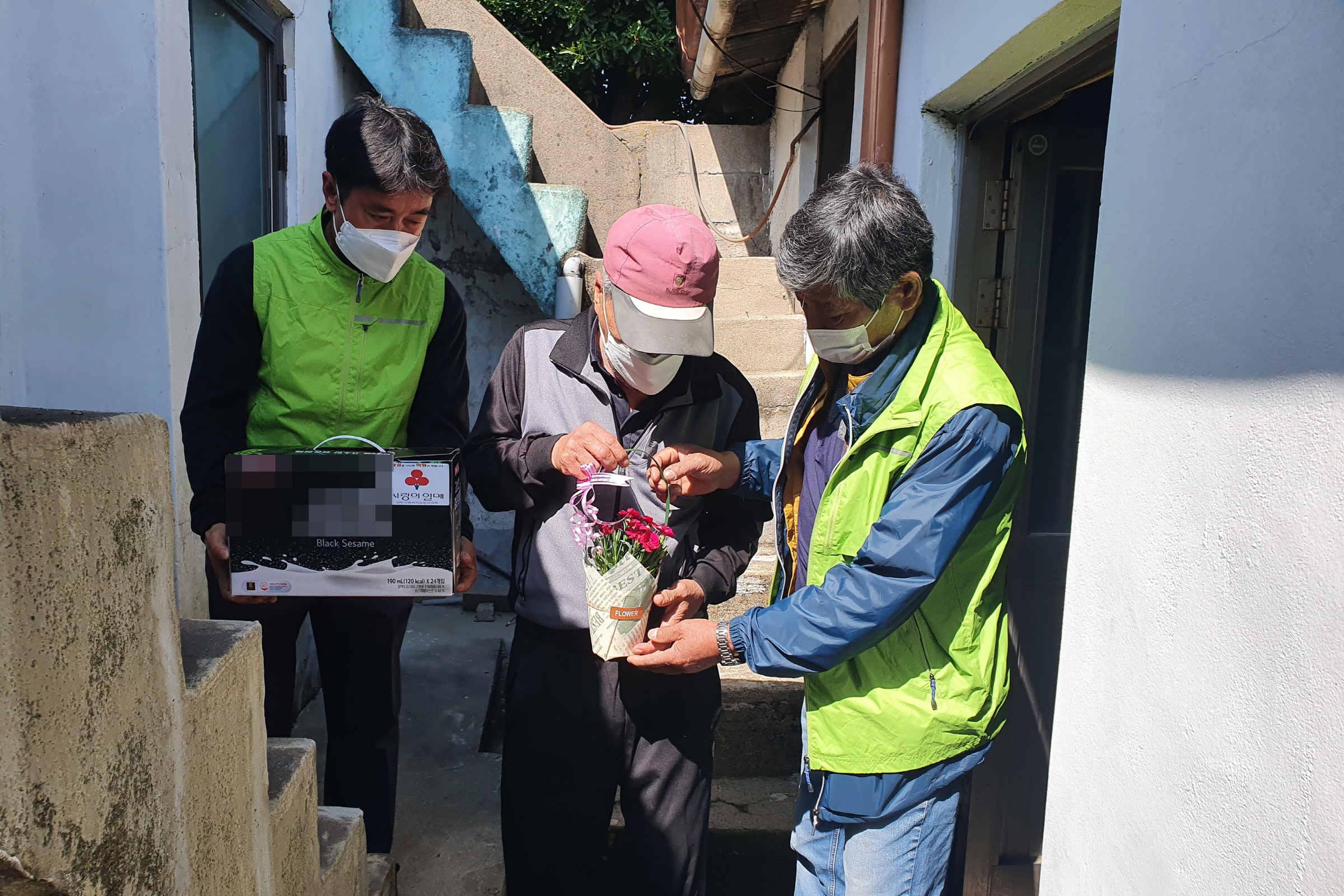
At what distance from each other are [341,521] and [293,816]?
57 cm

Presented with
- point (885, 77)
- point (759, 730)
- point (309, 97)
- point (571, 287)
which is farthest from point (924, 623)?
point (309, 97)

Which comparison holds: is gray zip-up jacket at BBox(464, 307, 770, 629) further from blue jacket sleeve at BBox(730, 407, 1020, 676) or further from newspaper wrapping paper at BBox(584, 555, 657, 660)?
blue jacket sleeve at BBox(730, 407, 1020, 676)

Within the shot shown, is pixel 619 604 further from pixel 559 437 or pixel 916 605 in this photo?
pixel 916 605

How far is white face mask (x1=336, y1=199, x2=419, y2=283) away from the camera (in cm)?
219

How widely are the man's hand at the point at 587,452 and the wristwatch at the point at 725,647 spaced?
0.40 metres

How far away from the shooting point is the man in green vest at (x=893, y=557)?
1609 mm

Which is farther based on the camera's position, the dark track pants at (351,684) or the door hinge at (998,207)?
the door hinge at (998,207)

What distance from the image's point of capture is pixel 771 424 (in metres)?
4.48

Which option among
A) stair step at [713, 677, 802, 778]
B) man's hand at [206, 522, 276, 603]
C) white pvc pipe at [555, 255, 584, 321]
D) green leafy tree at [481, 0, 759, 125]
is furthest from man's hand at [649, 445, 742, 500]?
green leafy tree at [481, 0, 759, 125]

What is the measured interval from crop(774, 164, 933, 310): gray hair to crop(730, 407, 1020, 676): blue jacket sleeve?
1.00 ft

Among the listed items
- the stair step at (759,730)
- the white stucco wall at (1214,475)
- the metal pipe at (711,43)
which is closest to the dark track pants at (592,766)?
the white stucco wall at (1214,475)

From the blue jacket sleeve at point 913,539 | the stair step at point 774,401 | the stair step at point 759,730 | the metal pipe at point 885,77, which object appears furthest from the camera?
the stair step at point 774,401

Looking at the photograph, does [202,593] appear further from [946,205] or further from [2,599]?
[946,205]

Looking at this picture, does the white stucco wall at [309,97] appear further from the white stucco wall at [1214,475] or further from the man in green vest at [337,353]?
the white stucco wall at [1214,475]
